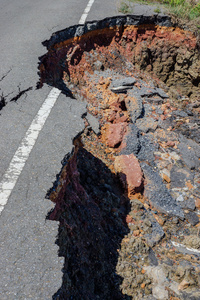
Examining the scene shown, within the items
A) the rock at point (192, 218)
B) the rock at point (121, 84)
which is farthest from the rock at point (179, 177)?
the rock at point (121, 84)

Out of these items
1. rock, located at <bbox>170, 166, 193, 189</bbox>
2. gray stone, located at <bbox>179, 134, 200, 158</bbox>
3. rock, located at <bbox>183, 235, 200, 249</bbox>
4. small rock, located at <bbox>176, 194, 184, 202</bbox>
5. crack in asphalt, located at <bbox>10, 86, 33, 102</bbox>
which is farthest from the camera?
gray stone, located at <bbox>179, 134, 200, 158</bbox>

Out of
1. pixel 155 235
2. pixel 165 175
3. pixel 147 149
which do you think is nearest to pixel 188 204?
pixel 165 175

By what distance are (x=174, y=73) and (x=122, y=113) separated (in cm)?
388

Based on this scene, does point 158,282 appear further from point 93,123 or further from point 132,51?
point 132,51

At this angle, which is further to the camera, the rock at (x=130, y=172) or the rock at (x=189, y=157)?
the rock at (x=189, y=157)

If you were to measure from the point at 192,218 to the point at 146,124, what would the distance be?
9.03 ft

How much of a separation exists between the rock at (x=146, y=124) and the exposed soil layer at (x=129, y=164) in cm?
3

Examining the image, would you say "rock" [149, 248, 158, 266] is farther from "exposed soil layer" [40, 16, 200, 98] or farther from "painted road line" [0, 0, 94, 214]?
"exposed soil layer" [40, 16, 200, 98]

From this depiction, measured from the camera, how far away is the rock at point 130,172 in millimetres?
4965

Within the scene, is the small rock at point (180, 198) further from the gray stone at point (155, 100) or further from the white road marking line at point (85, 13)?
the white road marking line at point (85, 13)

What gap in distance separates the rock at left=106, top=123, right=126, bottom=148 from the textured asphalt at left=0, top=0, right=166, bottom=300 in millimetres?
2154

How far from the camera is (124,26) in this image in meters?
7.72

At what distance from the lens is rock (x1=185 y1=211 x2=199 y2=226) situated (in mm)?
4923

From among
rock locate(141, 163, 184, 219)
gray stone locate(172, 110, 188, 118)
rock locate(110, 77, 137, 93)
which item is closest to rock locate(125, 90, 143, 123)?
rock locate(110, 77, 137, 93)
